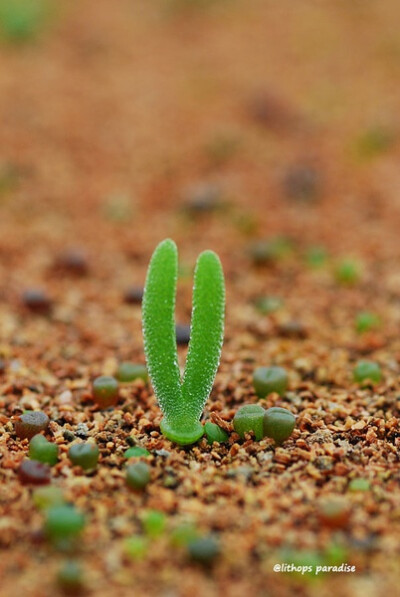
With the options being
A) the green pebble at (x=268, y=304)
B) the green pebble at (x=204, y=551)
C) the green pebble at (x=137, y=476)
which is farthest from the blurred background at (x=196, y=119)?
the green pebble at (x=204, y=551)

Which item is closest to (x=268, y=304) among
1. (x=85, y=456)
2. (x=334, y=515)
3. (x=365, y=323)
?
(x=365, y=323)

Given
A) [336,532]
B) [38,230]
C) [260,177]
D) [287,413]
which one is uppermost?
[260,177]

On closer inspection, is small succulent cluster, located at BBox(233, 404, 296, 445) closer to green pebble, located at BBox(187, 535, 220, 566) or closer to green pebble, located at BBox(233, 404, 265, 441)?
green pebble, located at BBox(233, 404, 265, 441)

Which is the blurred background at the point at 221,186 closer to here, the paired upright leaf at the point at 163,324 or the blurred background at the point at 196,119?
the blurred background at the point at 196,119

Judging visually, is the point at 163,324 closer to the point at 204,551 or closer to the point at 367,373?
the point at 204,551

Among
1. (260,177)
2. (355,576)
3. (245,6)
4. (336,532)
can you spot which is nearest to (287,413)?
(336,532)

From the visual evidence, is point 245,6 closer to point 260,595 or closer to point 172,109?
point 172,109

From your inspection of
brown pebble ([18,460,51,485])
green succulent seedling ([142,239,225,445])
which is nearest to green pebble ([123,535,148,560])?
brown pebble ([18,460,51,485])
